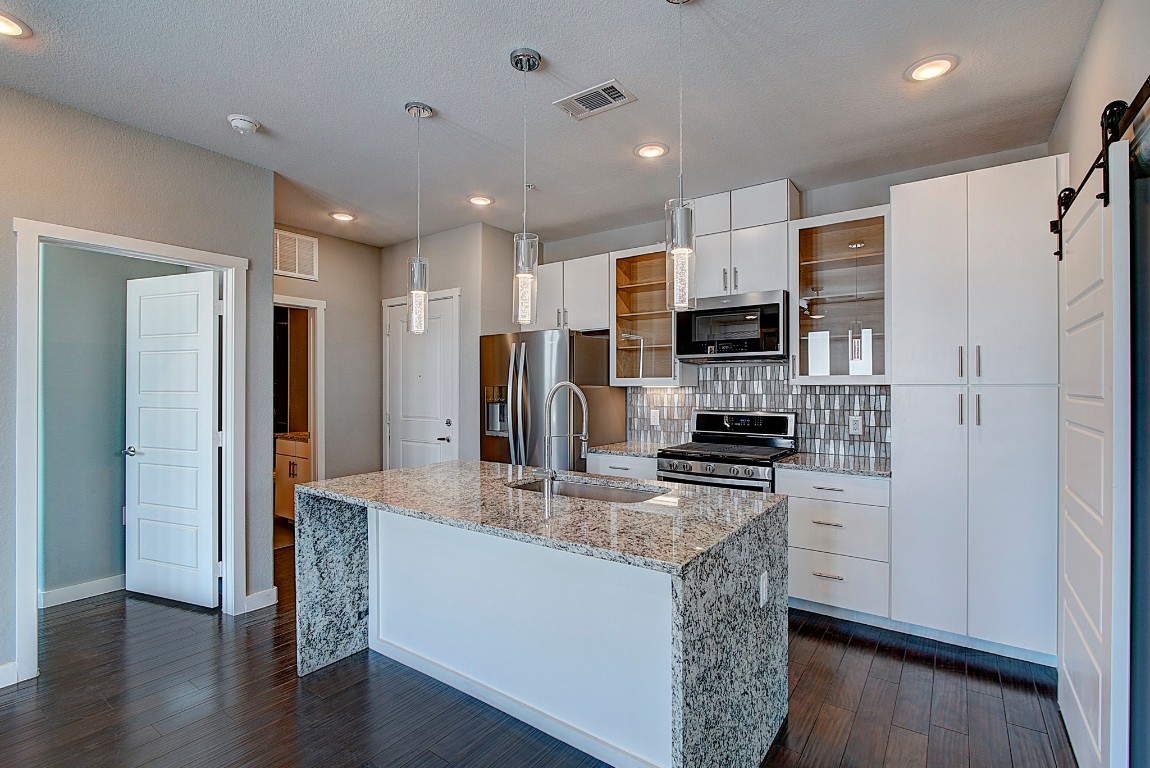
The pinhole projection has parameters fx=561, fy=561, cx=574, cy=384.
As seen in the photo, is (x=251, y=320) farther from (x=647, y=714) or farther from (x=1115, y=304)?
(x=1115, y=304)

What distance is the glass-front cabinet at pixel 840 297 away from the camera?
10.8ft

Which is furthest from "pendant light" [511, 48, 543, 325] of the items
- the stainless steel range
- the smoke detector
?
the stainless steel range

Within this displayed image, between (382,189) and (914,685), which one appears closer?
(914,685)

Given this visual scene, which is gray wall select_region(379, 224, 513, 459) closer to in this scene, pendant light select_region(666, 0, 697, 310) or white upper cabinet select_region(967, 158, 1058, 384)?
pendant light select_region(666, 0, 697, 310)

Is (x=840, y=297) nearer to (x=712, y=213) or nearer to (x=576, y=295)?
(x=712, y=213)

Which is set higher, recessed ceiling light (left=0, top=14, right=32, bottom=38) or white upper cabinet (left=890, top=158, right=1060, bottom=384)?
recessed ceiling light (left=0, top=14, right=32, bottom=38)

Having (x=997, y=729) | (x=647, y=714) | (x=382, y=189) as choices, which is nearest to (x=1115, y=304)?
(x=997, y=729)

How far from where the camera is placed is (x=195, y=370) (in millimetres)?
3402

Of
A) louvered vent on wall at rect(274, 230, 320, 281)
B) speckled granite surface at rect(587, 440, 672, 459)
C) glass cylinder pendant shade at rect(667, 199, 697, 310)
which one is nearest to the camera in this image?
glass cylinder pendant shade at rect(667, 199, 697, 310)

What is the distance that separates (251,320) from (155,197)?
2.60 feet

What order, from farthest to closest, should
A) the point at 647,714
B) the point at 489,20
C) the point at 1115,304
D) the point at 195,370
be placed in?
1. the point at 195,370
2. the point at 489,20
3. the point at 647,714
4. the point at 1115,304

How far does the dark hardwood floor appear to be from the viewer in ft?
6.68

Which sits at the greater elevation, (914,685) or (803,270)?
(803,270)

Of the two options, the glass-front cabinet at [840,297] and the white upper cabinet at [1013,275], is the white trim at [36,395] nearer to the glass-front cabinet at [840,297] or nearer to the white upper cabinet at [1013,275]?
the glass-front cabinet at [840,297]
